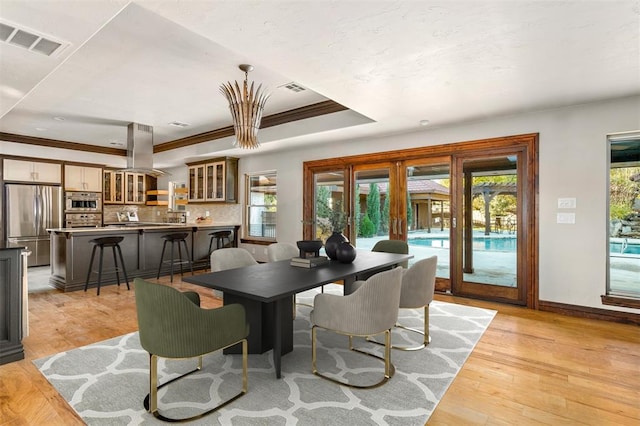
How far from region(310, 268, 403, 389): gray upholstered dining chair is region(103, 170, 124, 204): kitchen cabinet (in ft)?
27.1

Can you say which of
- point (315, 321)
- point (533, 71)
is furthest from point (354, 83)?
point (315, 321)

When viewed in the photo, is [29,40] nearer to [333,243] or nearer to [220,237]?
[333,243]

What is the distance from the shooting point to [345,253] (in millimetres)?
3320

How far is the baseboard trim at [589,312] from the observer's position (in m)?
3.67

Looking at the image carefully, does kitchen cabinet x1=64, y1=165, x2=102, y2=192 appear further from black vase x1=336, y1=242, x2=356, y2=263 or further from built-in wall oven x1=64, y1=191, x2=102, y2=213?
black vase x1=336, y1=242, x2=356, y2=263

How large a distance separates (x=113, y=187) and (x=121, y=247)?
382 cm

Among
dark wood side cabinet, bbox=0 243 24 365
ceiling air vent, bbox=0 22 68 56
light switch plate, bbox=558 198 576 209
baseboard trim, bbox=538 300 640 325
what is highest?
ceiling air vent, bbox=0 22 68 56

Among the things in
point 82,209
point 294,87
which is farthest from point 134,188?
point 294,87

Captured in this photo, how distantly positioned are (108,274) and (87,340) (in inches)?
106

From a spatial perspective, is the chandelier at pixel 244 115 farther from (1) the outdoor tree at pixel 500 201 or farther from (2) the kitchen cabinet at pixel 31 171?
(2) the kitchen cabinet at pixel 31 171

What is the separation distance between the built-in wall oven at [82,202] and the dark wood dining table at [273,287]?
6881 millimetres

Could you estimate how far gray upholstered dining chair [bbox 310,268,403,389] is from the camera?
7.52 ft

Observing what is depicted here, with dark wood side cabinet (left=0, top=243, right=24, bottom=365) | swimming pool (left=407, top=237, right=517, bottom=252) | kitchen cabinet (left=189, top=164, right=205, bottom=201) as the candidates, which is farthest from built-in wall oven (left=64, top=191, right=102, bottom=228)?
swimming pool (left=407, top=237, right=517, bottom=252)

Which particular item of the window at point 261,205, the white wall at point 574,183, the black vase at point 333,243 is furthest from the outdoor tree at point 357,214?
the black vase at point 333,243
